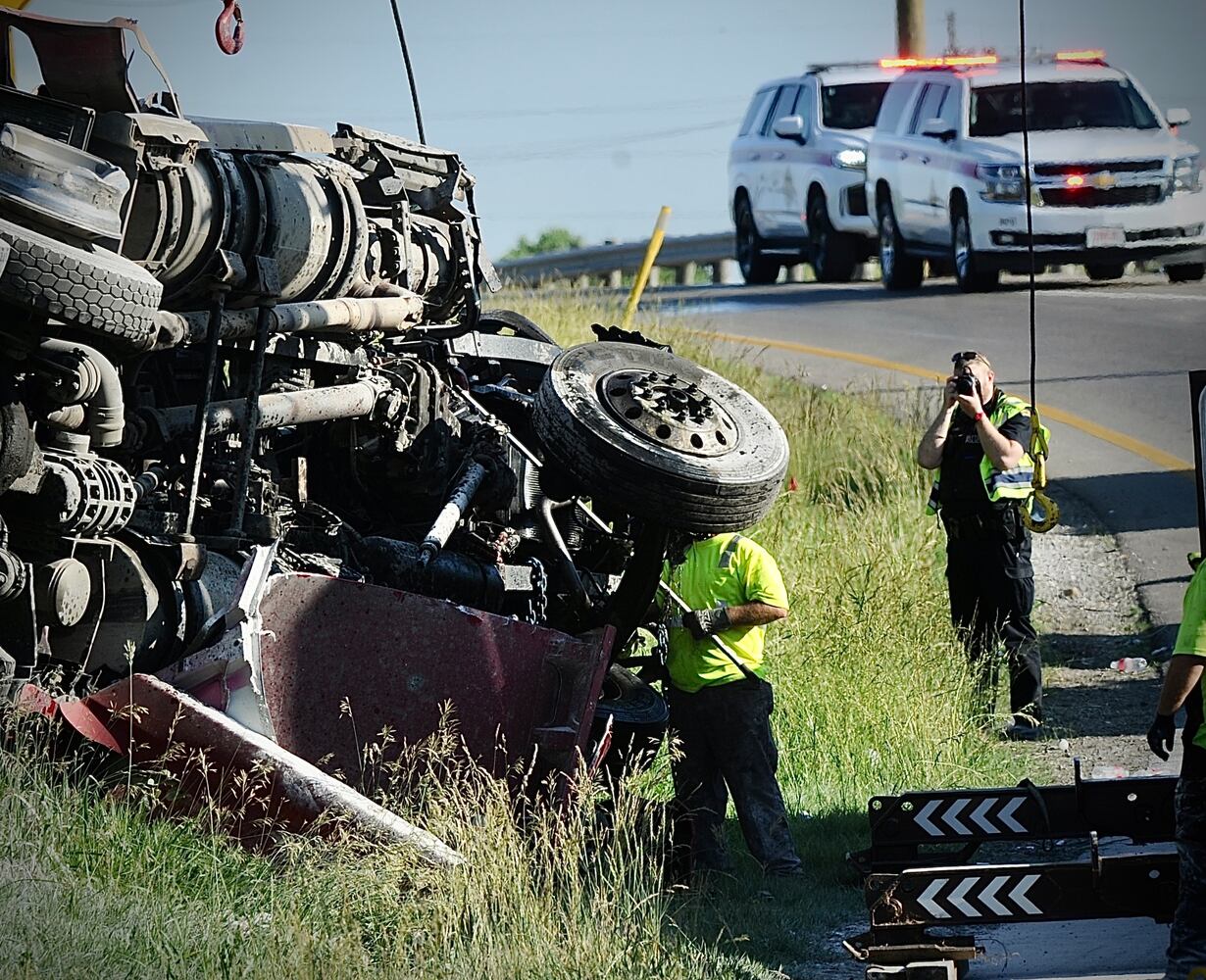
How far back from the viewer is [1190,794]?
5543 mm

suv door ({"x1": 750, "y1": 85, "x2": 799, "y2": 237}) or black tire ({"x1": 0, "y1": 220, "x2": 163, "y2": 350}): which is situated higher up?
black tire ({"x1": 0, "y1": 220, "x2": 163, "y2": 350})

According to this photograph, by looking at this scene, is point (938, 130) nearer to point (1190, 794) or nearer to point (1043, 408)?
point (1043, 408)

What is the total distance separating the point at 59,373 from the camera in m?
6.13

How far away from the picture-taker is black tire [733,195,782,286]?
23266mm

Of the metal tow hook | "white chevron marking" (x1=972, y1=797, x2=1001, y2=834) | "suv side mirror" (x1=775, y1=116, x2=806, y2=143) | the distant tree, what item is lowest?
the distant tree

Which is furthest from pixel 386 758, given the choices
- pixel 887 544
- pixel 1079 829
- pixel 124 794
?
pixel 887 544

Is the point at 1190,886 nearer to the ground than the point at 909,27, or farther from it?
farther from it

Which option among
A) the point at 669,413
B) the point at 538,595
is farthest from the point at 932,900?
the point at 538,595

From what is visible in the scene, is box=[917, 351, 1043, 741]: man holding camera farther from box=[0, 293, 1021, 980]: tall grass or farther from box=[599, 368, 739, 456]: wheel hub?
box=[599, 368, 739, 456]: wheel hub

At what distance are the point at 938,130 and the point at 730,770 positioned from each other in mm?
12782

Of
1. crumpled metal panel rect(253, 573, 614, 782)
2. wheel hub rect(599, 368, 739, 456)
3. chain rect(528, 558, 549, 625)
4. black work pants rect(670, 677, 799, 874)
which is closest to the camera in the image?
crumpled metal panel rect(253, 573, 614, 782)

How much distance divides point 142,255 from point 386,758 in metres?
1.91

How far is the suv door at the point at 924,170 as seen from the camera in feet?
61.7

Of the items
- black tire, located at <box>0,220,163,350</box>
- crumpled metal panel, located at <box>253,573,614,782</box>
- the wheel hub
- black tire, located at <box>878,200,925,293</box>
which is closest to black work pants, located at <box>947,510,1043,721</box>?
the wheel hub
